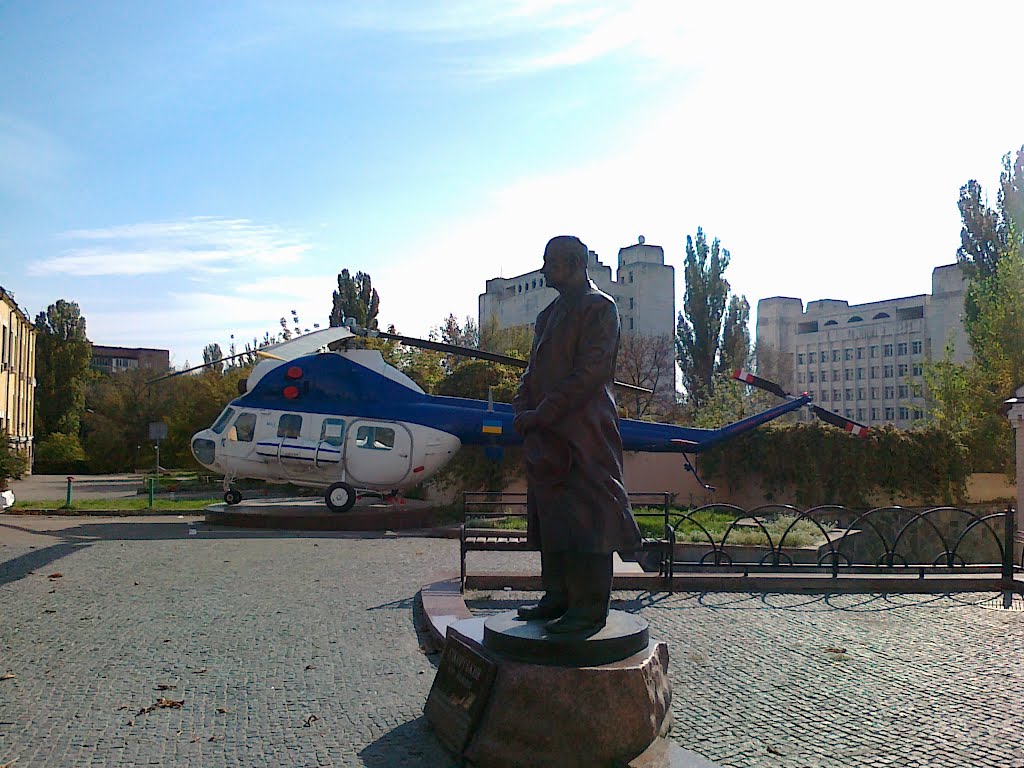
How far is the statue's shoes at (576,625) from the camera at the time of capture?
4438 mm

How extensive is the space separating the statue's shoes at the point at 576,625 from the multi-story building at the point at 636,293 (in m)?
55.9

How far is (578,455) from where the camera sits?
4578 millimetres

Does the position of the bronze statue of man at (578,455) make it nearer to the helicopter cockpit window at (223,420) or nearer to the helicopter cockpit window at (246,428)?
the helicopter cockpit window at (246,428)

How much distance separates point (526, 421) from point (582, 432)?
310 mm

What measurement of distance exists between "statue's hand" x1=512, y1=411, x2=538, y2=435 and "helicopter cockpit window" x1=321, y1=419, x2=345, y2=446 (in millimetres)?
12303

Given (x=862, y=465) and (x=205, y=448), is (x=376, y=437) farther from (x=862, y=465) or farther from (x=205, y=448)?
(x=862, y=465)

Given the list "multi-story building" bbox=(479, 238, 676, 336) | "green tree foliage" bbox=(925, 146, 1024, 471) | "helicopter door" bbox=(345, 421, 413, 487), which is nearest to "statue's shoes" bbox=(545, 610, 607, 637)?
"helicopter door" bbox=(345, 421, 413, 487)

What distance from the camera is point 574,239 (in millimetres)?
4914

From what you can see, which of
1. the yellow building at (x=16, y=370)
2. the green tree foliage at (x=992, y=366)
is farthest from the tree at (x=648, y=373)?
the yellow building at (x=16, y=370)

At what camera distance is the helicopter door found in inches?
651

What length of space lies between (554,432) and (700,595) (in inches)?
197

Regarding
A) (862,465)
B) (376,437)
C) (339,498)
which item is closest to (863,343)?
(862,465)

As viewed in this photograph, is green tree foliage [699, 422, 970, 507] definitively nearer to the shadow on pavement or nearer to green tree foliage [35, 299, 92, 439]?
the shadow on pavement

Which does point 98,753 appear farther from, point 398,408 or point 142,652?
point 398,408
